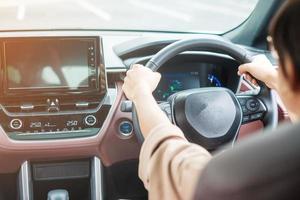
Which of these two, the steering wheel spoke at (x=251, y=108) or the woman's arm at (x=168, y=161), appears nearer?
the woman's arm at (x=168, y=161)

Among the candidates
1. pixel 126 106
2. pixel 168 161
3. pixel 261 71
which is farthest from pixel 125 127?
pixel 168 161

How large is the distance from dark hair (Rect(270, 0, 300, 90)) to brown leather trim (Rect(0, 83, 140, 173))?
139 centimetres

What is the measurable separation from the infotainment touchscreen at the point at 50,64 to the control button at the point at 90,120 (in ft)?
0.38

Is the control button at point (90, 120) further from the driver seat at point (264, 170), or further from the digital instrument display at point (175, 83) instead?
the driver seat at point (264, 170)

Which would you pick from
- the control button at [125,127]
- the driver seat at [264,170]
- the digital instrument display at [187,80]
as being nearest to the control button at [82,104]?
the control button at [125,127]

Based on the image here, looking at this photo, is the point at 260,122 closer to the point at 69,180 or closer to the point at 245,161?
the point at 69,180

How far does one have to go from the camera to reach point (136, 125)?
2.06m

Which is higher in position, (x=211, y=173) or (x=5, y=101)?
(x=5, y=101)

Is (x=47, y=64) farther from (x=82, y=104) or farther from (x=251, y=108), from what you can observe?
(x=251, y=108)

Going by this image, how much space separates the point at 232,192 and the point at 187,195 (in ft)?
0.52

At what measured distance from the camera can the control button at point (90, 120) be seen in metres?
2.38

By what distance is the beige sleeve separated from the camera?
1111mm

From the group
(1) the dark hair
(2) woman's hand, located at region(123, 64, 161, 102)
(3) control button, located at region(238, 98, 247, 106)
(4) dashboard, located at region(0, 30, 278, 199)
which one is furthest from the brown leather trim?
(1) the dark hair

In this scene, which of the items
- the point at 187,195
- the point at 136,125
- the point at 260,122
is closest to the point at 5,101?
the point at 136,125
